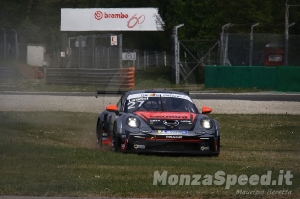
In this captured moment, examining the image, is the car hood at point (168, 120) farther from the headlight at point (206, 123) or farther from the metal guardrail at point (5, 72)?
the metal guardrail at point (5, 72)

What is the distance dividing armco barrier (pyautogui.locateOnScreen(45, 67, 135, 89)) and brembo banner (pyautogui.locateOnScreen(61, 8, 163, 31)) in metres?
18.8

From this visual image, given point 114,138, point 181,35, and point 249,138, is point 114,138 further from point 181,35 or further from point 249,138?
point 181,35

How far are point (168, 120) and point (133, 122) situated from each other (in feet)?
1.87

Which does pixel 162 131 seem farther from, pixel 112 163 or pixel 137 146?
pixel 112 163

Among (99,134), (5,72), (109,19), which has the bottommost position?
(5,72)

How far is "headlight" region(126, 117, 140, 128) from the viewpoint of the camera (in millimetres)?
11305

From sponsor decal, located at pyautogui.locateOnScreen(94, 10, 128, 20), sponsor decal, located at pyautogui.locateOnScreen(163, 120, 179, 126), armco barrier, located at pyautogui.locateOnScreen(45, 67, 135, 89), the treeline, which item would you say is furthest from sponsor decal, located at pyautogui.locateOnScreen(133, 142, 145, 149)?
sponsor decal, located at pyautogui.locateOnScreen(94, 10, 128, 20)

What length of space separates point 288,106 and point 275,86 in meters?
8.77

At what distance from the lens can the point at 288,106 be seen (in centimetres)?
2275

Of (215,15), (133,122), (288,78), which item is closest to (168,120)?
(133,122)

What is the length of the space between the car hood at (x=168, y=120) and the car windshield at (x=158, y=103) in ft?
1.24

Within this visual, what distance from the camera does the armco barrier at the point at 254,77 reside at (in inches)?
1203

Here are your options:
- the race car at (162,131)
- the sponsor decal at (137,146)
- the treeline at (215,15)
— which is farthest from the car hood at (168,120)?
the treeline at (215,15)

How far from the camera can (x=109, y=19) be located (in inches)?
2157
